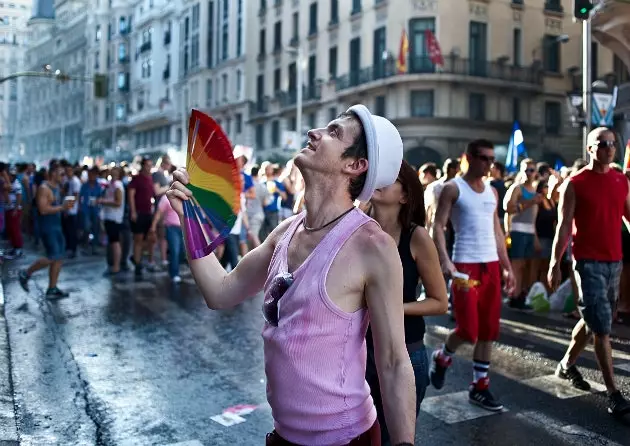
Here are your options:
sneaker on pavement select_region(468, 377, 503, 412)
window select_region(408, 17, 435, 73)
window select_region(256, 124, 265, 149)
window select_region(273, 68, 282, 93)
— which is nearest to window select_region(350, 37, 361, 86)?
window select_region(408, 17, 435, 73)

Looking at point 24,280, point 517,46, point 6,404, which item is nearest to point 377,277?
point 6,404

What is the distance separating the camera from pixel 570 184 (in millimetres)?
5441

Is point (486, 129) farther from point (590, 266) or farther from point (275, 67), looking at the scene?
point (590, 266)

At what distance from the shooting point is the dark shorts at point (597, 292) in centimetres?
526

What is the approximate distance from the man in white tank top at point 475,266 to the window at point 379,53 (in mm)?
31345

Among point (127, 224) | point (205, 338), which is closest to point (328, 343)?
point (205, 338)

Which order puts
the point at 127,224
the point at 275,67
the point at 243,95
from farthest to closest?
1. the point at 243,95
2. the point at 275,67
3. the point at 127,224

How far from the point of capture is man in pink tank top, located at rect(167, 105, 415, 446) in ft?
6.82

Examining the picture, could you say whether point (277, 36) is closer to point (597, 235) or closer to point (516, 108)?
point (516, 108)

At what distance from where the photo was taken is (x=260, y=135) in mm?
49469

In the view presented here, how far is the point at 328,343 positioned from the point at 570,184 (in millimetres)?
3888

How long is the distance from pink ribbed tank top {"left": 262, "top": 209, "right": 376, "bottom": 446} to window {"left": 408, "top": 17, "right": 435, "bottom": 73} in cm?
3442

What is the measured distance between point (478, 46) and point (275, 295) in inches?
1456

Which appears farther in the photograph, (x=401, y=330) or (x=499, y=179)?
(x=499, y=179)
